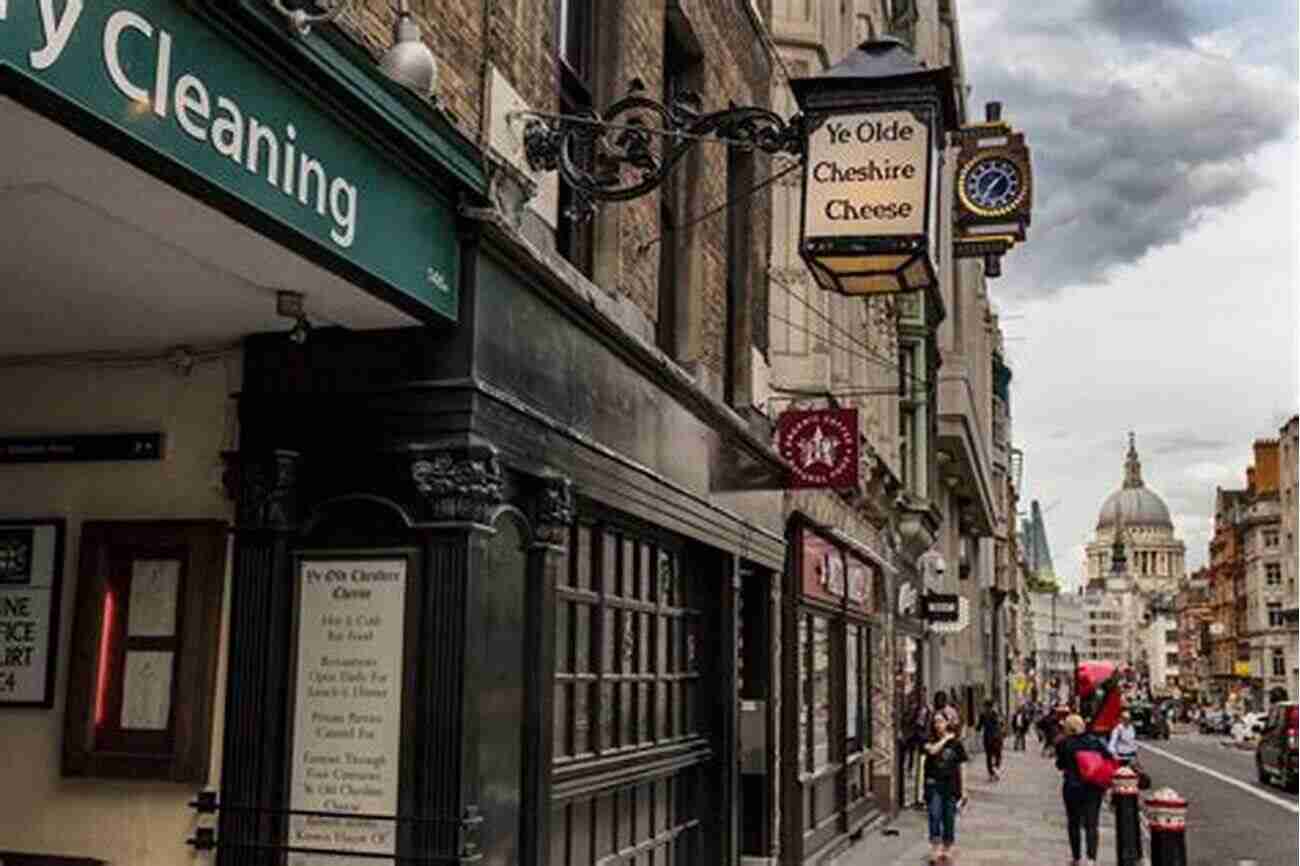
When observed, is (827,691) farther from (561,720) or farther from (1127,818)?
(561,720)

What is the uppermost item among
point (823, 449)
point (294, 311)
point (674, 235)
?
point (674, 235)

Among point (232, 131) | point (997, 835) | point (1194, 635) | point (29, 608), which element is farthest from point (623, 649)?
point (1194, 635)

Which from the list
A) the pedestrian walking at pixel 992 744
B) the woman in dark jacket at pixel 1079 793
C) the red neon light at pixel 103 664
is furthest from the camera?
the pedestrian walking at pixel 992 744

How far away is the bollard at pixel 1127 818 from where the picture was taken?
14196mm

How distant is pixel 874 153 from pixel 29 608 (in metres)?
4.55

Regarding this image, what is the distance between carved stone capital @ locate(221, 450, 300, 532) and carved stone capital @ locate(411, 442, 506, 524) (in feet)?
1.80

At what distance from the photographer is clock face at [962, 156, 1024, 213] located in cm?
2898

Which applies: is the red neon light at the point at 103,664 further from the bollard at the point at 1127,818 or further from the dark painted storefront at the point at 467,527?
the bollard at the point at 1127,818

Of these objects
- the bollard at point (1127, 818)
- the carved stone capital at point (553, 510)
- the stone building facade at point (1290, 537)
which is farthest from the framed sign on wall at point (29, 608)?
the stone building facade at point (1290, 537)

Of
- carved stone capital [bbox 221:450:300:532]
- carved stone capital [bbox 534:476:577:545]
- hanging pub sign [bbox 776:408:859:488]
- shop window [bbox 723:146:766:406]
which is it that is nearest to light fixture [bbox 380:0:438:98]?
carved stone capital [bbox 221:450:300:532]

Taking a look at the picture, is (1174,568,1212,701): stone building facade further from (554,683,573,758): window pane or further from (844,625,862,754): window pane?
(554,683,573,758): window pane

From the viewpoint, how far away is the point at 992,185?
29328 millimetres

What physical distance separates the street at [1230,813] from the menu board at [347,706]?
1468cm

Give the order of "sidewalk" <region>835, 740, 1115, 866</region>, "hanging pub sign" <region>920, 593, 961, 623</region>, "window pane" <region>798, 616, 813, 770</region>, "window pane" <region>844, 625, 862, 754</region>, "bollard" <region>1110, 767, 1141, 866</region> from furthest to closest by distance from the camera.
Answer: "hanging pub sign" <region>920, 593, 961, 623</region>
"window pane" <region>844, 625, 862, 754</region>
"sidewalk" <region>835, 740, 1115, 866</region>
"window pane" <region>798, 616, 813, 770</region>
"bollard" <region>1110, 767, 1141, 866</region>
